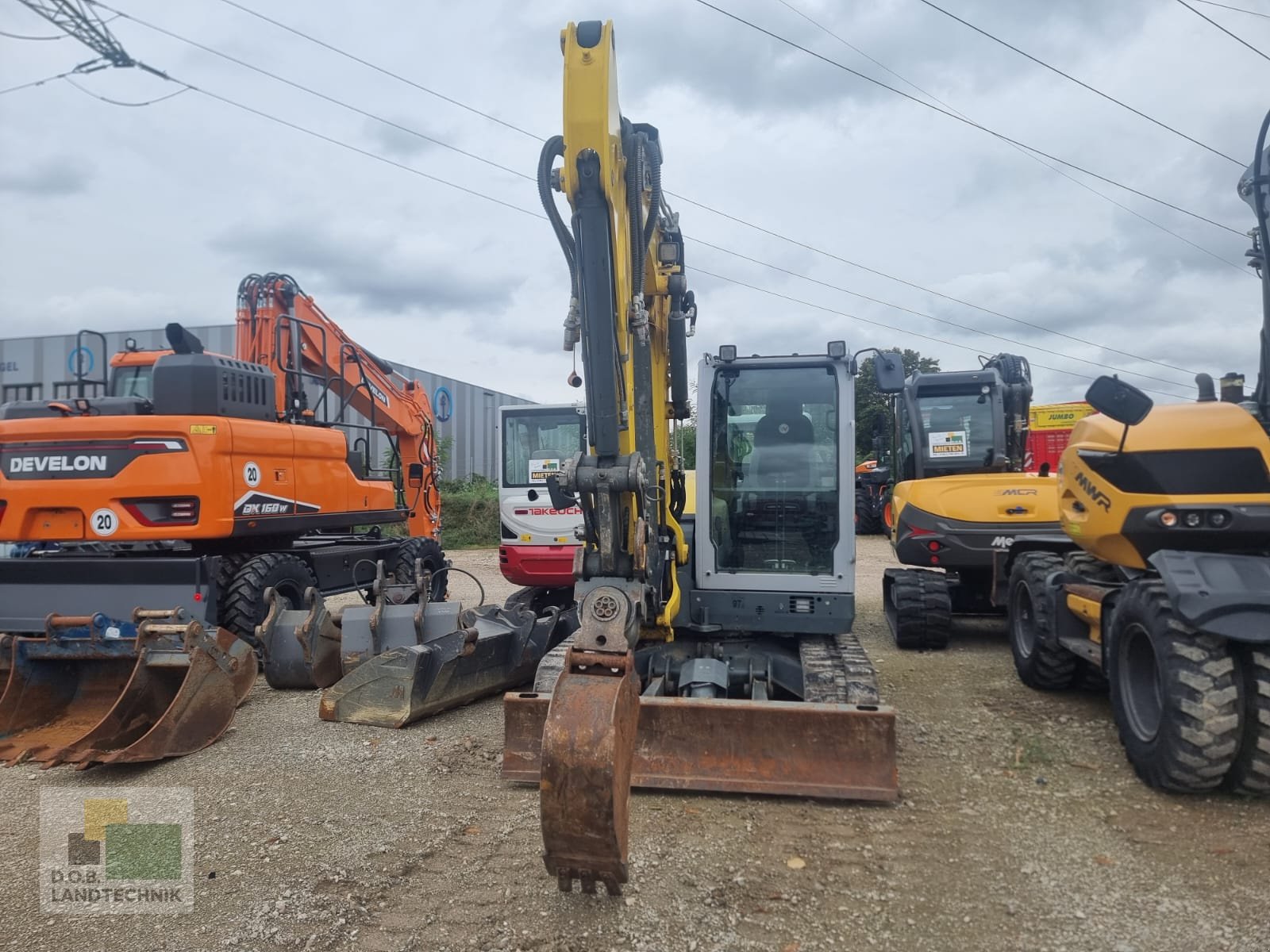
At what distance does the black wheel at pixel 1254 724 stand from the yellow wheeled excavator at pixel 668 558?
143 cm

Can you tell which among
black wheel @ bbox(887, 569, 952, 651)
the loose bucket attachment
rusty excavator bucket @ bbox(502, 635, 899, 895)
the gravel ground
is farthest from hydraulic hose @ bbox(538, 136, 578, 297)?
black wheel @ bbox(887, 569, 952, 651)

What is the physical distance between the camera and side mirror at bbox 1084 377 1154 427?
4.19 meters

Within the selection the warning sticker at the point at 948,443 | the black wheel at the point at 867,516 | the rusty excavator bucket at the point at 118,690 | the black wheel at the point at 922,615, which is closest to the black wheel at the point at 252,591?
the rusty excavator bucket at the point at 118,690

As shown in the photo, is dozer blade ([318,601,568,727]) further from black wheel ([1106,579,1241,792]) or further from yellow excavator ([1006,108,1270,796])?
black wheel ([1106,579,1241,792])

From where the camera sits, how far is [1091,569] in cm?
550

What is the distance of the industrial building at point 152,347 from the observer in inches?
399

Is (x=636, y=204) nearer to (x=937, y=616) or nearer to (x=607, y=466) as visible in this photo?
(x=607, y=466)

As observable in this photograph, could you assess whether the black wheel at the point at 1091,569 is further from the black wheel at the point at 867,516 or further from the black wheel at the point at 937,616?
the black wheel at the point at 867,516

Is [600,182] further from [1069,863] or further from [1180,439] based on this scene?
[1069,863]

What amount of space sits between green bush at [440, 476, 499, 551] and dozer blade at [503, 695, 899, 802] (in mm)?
15036

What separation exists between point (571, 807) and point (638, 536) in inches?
54.1

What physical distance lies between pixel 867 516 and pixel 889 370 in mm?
14349

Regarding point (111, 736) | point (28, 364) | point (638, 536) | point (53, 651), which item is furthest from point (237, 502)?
point (28, 364)

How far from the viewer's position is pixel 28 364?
15.4 metres
